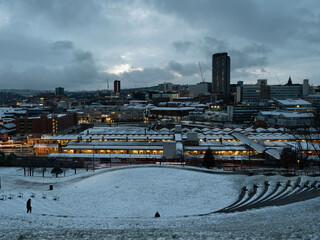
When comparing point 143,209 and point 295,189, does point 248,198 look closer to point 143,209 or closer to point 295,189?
point 295,189

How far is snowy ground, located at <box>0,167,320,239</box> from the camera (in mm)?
7797

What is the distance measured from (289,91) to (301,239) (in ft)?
332

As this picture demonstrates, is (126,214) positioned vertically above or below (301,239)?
below

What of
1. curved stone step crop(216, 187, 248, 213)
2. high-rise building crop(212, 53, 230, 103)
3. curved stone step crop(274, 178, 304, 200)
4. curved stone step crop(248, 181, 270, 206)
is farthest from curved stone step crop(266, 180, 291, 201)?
high-rise building crop(212, 53, 230, 103)

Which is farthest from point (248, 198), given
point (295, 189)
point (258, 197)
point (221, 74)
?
point (221, 74)

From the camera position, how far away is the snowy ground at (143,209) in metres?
7.80

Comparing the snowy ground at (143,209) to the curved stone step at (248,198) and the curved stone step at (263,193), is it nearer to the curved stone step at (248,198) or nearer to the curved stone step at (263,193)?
the curved stone step at (263,193)

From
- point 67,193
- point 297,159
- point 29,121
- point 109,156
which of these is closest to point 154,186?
point 67,193

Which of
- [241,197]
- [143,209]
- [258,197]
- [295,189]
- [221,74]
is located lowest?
[143,209]

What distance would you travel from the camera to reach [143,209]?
38.8ft

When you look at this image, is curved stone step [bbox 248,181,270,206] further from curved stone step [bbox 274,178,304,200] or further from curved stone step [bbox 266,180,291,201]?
curved stone step [bbox 274,178,304,200]

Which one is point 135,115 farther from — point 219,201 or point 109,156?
point 219,201

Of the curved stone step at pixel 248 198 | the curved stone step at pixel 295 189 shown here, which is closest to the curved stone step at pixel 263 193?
the curved stone step at pixel 248 198

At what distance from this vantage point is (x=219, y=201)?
12648mm
